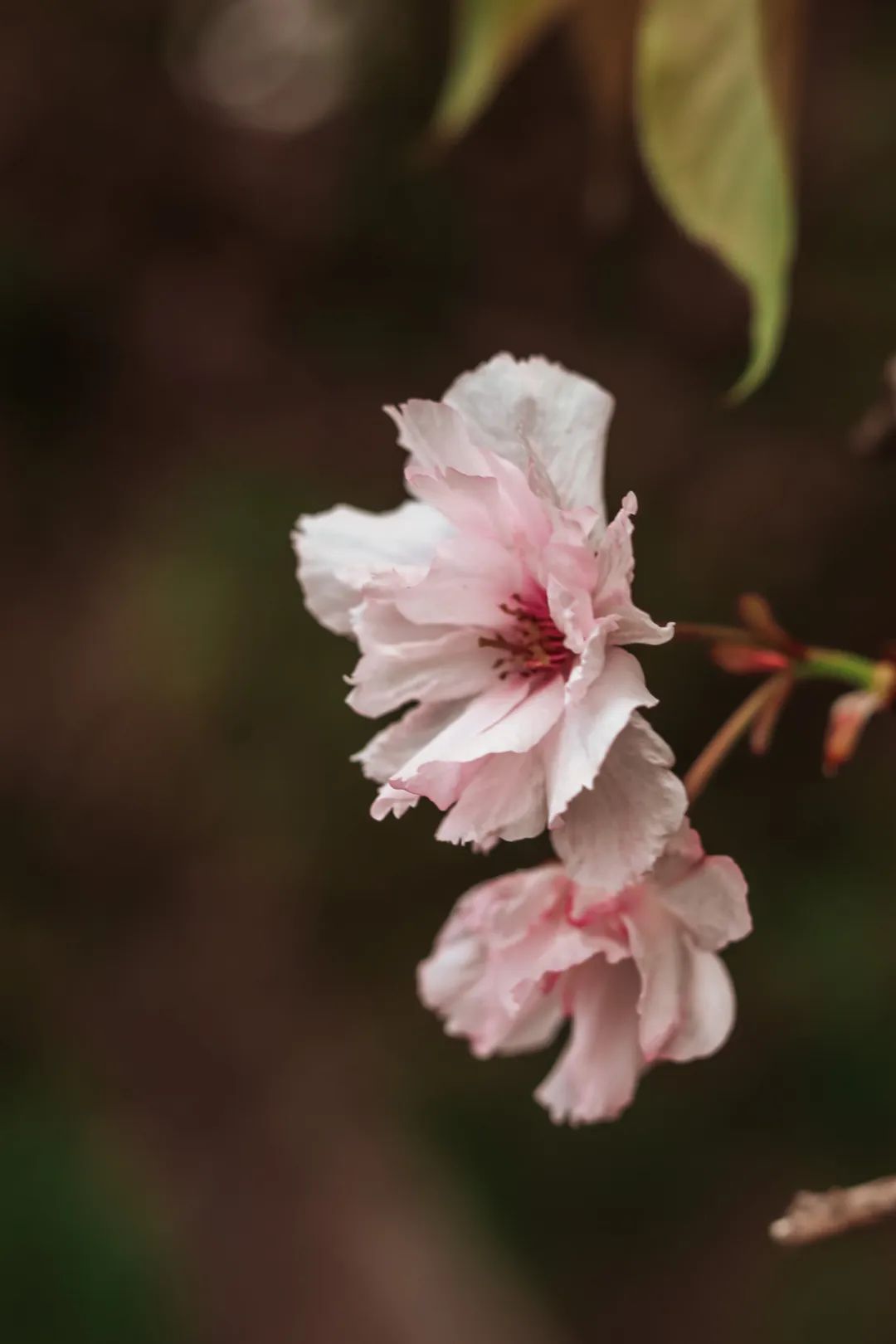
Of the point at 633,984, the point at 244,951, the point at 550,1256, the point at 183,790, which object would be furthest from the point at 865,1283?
the point at 633,984

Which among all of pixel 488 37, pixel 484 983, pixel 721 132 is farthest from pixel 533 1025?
pixel 488 37

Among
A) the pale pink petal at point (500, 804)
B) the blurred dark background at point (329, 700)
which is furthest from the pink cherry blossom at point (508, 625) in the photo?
the blurred dark background at point (329, 700)

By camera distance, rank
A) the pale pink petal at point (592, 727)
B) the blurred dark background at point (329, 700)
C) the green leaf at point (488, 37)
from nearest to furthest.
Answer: the pale pink petal at point (592, 727), the green leaf at point (488, 37), the blurred dark background at point (329, 700)

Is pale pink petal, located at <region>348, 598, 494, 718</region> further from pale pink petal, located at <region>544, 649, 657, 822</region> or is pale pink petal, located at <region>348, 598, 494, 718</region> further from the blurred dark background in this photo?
the blurred dark background

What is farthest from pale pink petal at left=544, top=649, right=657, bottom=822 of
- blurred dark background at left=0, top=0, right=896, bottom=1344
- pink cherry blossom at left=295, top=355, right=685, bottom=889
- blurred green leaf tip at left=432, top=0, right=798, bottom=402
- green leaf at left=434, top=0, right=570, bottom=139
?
blurred dark background at left=0, top=0, right=896, bottom=1344

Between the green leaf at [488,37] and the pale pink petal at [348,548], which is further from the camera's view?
the green leaf at [488,37]

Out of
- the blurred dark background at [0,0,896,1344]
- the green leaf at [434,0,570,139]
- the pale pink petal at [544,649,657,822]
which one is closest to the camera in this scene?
the pale pink petal at [544,649,657,822]

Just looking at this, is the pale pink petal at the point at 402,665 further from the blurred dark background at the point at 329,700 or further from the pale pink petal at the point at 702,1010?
the blurred dark background at the point at 329,700
